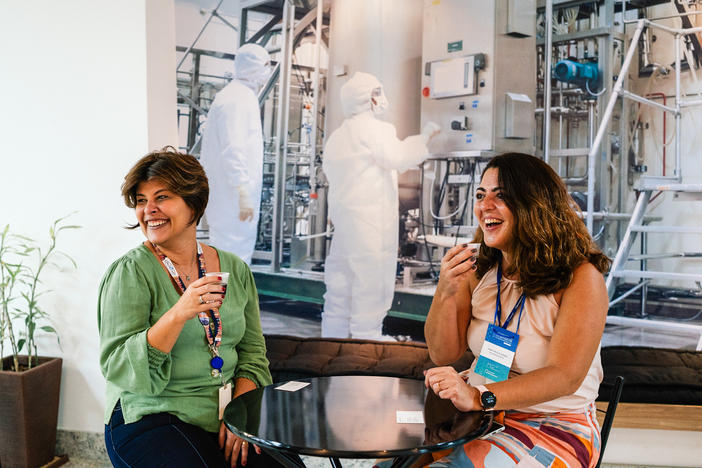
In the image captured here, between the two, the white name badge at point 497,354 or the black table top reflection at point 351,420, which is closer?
the black table top reflection at point 351,420

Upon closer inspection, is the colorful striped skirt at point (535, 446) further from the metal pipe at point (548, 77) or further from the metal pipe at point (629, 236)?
the metal pipe at point (548, 77)

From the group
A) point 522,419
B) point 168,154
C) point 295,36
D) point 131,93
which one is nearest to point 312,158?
point 295,36

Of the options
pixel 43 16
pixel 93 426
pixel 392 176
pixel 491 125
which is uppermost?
pixel 43 16

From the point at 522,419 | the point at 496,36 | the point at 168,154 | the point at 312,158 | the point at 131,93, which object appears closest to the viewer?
the point at 522,419

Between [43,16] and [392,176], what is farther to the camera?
[392,176]

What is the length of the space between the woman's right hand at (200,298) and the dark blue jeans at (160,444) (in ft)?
0.99

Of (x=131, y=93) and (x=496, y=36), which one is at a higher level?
(x=496, y=36)

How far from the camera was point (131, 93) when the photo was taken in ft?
9.17

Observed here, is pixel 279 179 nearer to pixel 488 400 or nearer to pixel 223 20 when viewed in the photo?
pixel 223 20

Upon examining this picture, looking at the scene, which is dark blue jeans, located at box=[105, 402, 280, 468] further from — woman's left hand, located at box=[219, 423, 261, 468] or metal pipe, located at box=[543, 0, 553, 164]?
metal pipe, located at box=[543, 0, 553, 164]

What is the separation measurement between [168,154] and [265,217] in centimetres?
240

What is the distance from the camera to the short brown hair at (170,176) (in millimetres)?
1686

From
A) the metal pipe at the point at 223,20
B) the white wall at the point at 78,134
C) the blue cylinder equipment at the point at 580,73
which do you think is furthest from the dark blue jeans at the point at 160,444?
the metal pipe at the point at 223,20

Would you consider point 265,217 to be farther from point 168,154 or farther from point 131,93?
point 168,154
